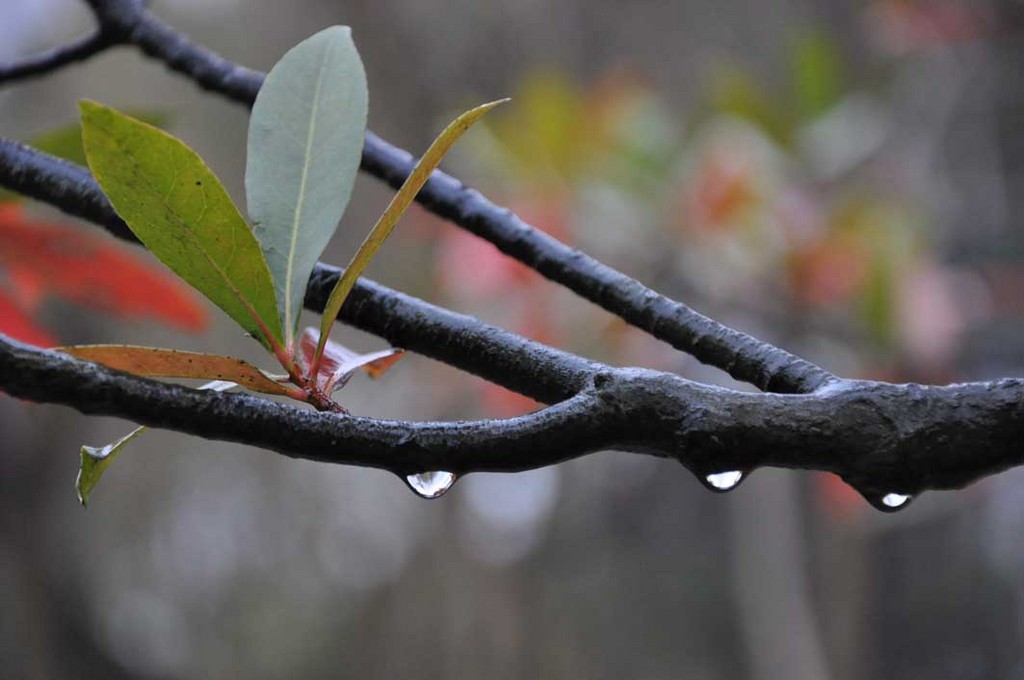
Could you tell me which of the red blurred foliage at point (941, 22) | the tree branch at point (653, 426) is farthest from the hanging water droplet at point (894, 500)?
the red blurred foliage at point (941, 22)

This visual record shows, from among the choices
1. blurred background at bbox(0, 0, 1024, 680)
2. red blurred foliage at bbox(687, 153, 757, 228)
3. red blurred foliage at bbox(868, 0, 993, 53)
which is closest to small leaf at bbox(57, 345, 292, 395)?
blurred background at bbox(0, 0, 1024, 680)

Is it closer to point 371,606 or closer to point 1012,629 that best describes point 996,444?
point 1012,629

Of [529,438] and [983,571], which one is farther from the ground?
[983,571]

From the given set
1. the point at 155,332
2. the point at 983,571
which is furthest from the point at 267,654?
the point at 983,571

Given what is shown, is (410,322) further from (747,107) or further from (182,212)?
(747,107)

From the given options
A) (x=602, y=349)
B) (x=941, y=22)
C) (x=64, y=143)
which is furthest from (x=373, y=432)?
(x=941, y=22)

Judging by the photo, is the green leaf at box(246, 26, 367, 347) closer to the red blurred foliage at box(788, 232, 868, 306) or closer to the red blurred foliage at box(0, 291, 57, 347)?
the red blurred foliage at box(0, 291, 57, 347)

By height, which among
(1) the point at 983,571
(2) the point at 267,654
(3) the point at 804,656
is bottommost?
(2) the point at 267,654
